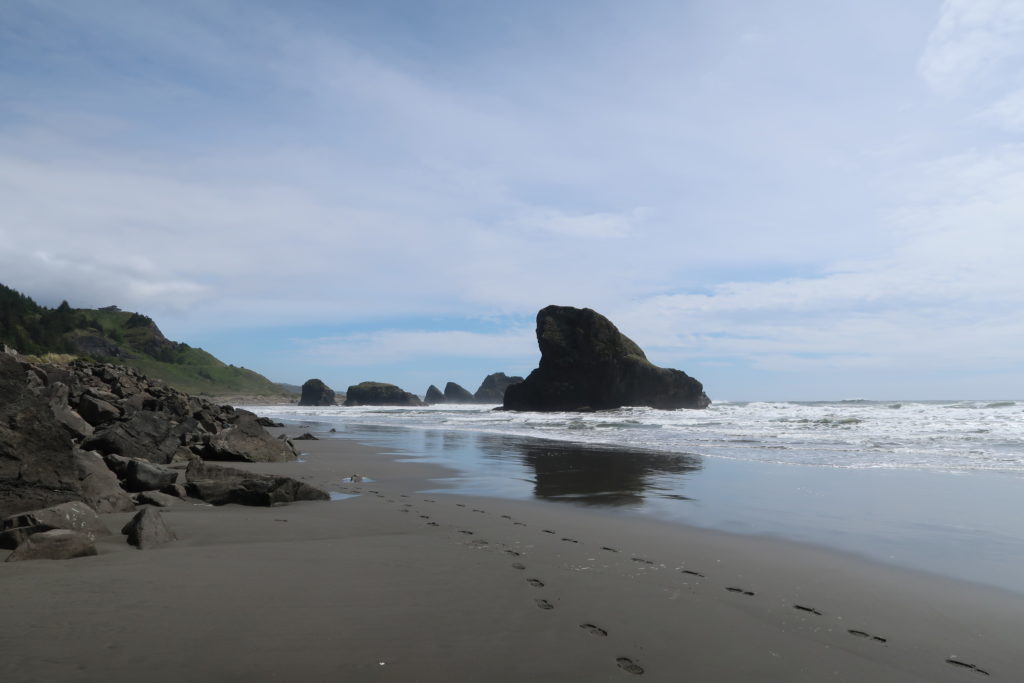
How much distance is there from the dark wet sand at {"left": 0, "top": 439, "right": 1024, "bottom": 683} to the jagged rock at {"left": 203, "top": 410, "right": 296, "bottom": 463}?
21.1 ft

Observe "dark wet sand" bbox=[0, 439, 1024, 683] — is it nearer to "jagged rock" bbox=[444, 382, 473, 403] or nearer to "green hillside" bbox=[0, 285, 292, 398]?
"green hillside" bbox=[0, 285, 292, 398]

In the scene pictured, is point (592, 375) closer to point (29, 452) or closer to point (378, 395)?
point (378, 395)

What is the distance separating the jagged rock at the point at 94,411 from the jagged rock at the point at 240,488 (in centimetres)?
675

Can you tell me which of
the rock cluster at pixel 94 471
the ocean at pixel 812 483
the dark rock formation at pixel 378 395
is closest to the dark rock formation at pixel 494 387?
the dark rock formation at pixel 378 395

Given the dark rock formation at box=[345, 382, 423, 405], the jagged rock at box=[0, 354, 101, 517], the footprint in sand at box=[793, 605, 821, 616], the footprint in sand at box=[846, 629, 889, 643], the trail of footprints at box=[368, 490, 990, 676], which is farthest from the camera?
the dark rock formation at box=[345, 382, 423, 405]

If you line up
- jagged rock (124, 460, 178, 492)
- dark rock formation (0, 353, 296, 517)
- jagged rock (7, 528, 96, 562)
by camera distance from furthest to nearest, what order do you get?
jagged rock (124, 460, 178, 492)
dark rock formation (0, 353, 296, 517)
jagged rock (7, 528, 96, 562)

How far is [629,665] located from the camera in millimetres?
3070

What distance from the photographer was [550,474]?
37.4 feet

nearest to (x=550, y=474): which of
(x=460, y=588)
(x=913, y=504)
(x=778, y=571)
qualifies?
(x=913, y=504)

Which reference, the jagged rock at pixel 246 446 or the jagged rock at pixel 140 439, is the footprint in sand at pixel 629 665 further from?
the jagged rock at pixel 246 446

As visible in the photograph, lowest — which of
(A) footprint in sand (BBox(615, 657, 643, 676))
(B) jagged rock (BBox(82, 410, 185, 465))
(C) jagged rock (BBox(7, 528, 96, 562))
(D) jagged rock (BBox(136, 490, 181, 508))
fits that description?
(A) footprint in sand (BBox(615, 657, 643, 676))

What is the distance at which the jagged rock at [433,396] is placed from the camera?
122 m

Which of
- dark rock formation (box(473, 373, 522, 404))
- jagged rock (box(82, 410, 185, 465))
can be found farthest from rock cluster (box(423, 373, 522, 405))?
jagged rock (box(82, 410, 185, 465))

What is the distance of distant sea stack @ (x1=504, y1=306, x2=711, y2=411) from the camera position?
62156mm
